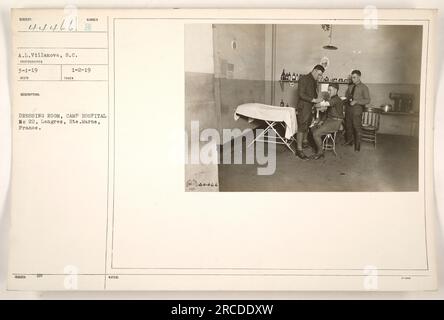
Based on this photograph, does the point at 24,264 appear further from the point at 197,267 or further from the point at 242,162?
the point at 242,162

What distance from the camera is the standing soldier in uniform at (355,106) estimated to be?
1503mm

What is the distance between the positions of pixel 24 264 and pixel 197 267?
0.60m

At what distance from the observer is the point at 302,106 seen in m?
1.51

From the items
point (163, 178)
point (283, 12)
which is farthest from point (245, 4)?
point (163, 178)

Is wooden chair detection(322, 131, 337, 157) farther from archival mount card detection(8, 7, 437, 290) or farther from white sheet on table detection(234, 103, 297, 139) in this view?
white sheet on table detection(234, 103, 297, 139)

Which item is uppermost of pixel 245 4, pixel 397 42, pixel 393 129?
pixel 245 4

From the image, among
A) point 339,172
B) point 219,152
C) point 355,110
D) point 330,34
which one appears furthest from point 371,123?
point 219,152

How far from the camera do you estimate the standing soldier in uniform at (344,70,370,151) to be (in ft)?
4.93

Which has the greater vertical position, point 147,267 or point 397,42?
point 397,42

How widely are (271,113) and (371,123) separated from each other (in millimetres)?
347

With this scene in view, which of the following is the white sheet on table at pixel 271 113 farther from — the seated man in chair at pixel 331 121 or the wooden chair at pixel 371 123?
the wooden chair at pixel 371 123

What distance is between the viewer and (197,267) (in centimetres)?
151

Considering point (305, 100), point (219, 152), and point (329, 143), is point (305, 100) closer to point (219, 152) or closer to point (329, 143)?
point (329, 143)

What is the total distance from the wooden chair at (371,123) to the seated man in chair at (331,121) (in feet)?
0.26
